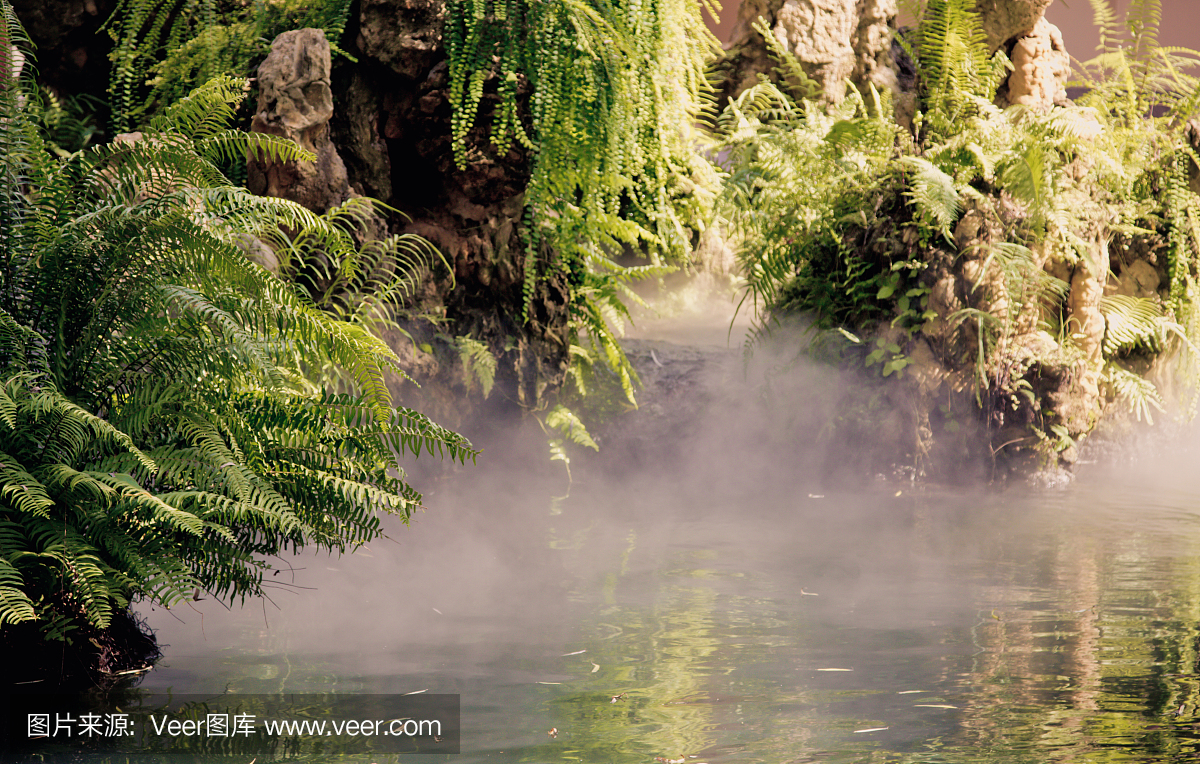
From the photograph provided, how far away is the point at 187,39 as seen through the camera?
5406 millimetres

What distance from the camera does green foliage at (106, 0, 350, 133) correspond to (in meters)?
4.94

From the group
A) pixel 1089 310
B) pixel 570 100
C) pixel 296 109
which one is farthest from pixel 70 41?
pixel 1089 310

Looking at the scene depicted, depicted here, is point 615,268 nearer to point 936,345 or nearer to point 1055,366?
point 936,345

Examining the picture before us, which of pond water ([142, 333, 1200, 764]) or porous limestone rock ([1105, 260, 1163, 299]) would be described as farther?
porous limestone rock ([1105, 260, 1163, 299])

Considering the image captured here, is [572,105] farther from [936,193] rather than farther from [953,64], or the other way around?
[953,64]

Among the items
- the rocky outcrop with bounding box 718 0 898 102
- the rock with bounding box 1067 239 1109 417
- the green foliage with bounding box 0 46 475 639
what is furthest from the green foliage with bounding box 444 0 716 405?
the rocky outcrop with bounding box 718 0 898 102

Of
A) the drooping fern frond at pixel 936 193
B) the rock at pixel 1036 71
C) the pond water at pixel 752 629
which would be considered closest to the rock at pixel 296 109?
the pond water at pixel 752 629

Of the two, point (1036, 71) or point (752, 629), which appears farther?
point (1036, 71)

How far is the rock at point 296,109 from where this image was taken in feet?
14.5

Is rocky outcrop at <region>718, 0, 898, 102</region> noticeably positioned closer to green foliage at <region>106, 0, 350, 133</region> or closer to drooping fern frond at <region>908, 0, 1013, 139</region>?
drooping fern frond at <region>908, 0, 1013, 139</region>

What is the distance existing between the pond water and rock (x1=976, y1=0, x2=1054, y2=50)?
17.7 feet

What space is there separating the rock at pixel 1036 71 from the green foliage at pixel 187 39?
6961mm

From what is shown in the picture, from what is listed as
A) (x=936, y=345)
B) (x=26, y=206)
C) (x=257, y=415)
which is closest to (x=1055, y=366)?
(x=936, y=345)

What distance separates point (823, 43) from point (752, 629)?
25.1 ft
